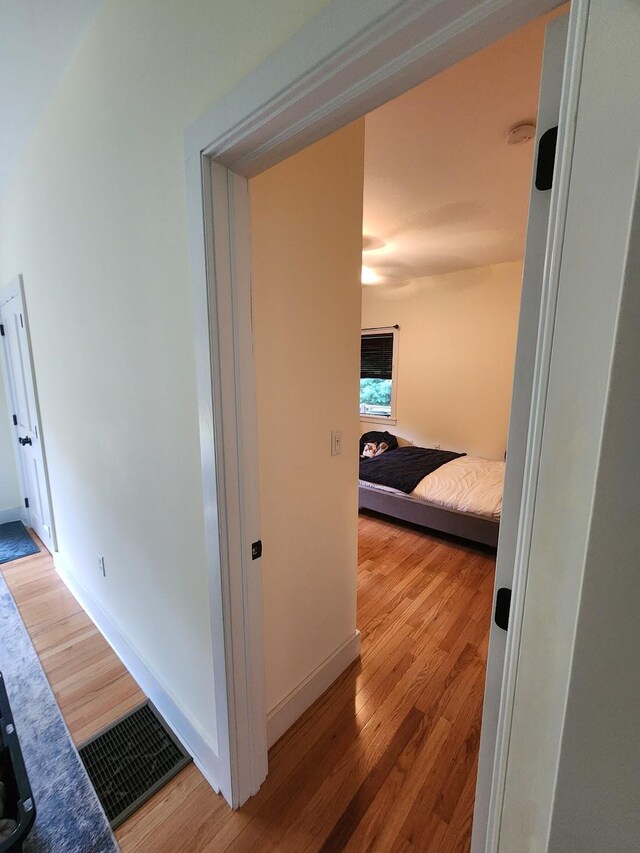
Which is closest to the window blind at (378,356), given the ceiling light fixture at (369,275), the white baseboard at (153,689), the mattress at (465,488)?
the ceiling light fixture at (369,275)

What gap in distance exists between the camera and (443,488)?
3391mm

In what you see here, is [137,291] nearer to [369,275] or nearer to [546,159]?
[546,159]

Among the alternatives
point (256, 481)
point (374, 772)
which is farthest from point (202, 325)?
point (374, 772)

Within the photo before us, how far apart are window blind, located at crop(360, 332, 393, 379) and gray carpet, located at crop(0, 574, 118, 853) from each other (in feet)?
15.6

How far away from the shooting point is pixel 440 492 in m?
3.34

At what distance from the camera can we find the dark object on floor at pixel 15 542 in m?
2.94

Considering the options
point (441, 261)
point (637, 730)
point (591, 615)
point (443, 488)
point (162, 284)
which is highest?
point (441, 261)

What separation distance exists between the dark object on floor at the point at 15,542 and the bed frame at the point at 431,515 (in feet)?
9.75

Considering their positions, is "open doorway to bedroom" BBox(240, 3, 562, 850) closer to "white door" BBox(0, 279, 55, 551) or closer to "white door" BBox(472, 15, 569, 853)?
"white door" BBox(472, 15, 569, 853)

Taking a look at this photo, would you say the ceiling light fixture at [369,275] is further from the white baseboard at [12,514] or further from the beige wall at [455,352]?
the white baseboard at [12,514]

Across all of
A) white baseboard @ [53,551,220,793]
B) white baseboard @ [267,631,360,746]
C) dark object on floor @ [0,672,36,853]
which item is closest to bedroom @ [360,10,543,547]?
white baseboard @ [267,631,360,746]

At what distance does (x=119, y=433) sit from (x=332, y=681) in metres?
1.58

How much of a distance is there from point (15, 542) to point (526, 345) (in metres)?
4.03

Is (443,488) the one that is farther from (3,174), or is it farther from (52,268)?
(3,174)
